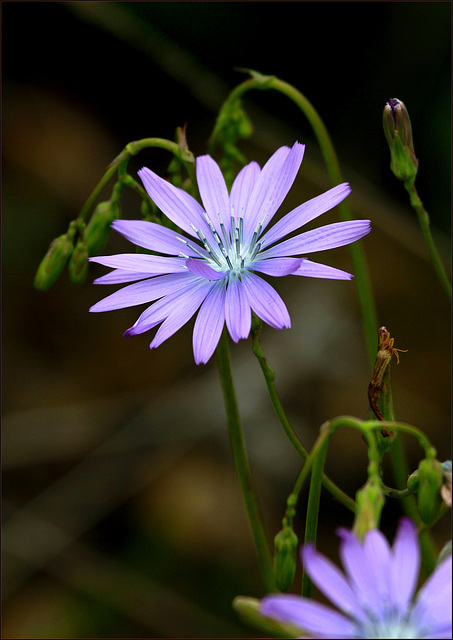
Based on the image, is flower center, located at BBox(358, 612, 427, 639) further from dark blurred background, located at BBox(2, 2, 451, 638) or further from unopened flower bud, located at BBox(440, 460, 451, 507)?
dark blurred background, located at BBox(2, 2, 451, 638)

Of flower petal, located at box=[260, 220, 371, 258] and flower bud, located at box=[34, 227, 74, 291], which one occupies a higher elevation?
flower bud, located at box=[34, 227, 74, 291]

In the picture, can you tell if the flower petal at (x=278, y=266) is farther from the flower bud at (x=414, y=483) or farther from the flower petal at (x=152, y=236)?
the flower bud at (x=414, y=483)

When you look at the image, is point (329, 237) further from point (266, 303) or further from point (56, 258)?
point (56, 258)

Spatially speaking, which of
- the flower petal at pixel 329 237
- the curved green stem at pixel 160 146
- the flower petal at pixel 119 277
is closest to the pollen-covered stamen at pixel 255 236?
the flower petal at pixel 329 237

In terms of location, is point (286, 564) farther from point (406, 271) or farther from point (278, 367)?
point (406, 271)

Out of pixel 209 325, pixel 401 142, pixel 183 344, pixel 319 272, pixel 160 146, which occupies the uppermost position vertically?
pixel 183 344

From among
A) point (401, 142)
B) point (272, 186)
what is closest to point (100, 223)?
point (272, 186)

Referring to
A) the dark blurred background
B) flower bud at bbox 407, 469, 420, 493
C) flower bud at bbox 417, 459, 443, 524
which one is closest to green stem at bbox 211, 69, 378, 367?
flower bud at bbox 407, 469, 420, 493

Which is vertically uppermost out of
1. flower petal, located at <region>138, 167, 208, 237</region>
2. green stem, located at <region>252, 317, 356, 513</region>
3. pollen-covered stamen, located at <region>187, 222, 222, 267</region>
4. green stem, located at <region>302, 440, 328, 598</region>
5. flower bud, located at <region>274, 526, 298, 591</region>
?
flower petal, located at <region>138, 167, 208, 237</region>
